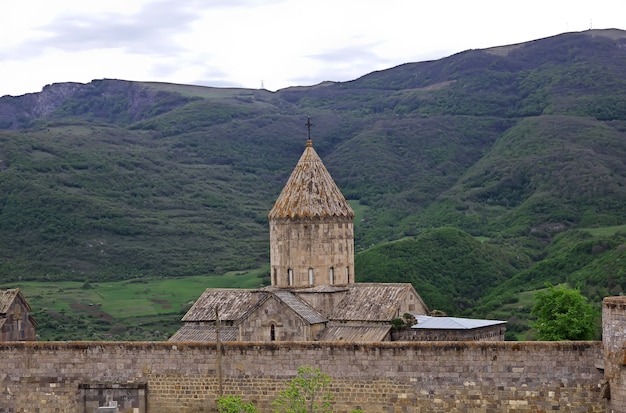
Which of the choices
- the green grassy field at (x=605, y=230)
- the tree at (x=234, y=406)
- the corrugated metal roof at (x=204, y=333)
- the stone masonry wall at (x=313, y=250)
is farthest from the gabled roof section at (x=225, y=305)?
the green grassy field at (x=605, y=230)

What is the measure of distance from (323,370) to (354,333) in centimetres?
794

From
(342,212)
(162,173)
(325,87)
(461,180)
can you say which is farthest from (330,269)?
(325,87)

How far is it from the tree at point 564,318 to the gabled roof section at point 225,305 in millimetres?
7651

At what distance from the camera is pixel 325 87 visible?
174375 millimetres

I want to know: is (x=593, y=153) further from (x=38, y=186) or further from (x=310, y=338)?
(x=310, y=338)

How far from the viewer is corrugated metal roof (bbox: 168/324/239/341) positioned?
32.3 meters

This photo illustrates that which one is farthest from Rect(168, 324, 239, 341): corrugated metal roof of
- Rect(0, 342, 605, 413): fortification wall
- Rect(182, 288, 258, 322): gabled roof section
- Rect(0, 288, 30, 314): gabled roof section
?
Rect(0, 342, 605, 413): fortification wall

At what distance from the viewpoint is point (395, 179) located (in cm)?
10556

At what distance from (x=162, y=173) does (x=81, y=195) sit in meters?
17.6

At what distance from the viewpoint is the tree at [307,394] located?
23312mm

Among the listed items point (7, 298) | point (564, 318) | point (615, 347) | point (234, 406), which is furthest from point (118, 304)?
point (615, 347)

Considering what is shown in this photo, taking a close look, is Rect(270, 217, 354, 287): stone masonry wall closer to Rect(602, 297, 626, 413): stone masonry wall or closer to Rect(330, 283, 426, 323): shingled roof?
Rect(330, 283, 426, 323): shingled roof

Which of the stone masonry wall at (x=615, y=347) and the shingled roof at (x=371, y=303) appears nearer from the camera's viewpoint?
the stone masonry wall at (x=615, y=347)

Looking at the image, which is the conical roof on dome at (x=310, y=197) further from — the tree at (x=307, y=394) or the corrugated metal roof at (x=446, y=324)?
the tree at (x=307, y=394)
